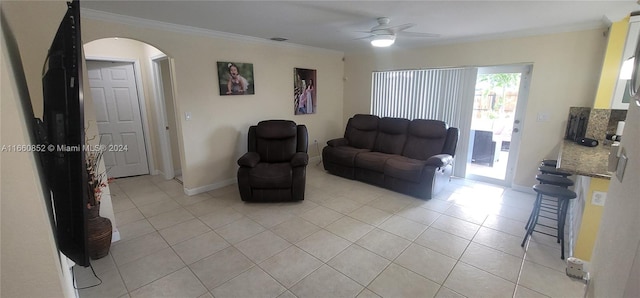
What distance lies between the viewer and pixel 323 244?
8.40ft

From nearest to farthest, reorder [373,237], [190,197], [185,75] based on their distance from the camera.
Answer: [373,237]
[185,75]
[190,197]

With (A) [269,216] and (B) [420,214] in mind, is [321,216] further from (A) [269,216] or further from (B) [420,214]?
(B) [420,214]

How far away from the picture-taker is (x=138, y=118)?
4340 millimetres

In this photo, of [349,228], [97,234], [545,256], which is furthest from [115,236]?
[545,256]

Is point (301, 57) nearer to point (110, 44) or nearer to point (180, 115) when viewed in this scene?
point (180, 115)

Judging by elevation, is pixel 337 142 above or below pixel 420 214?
above

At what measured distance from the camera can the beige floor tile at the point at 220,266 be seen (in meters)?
2.10

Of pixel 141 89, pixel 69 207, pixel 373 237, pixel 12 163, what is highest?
pixel 141 89

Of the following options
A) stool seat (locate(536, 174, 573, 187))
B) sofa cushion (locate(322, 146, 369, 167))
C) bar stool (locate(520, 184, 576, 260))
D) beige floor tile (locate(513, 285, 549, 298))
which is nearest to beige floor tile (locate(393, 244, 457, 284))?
→ beige floor tile (locate(513, 285, 549, 298))

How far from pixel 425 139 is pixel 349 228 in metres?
2.12

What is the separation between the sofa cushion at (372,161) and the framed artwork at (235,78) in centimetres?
200

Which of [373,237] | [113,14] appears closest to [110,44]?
[113,14]

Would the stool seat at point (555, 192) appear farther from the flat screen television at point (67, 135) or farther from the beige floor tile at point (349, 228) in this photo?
the flat screen television at point (67, 135)

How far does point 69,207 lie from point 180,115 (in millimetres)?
2752
